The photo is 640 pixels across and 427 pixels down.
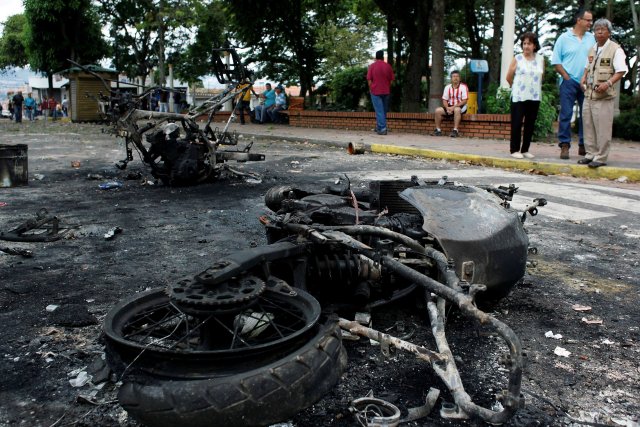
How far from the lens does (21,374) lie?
8.08 ft

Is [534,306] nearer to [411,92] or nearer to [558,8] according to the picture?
[411,92]

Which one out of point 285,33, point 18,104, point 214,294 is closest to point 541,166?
point 214,294

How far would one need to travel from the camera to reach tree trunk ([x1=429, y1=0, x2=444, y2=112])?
1508cm

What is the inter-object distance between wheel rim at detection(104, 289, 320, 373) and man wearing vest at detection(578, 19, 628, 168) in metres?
7.36

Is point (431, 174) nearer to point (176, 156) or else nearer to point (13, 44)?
point (176, 156)

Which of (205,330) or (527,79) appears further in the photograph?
(527,79)

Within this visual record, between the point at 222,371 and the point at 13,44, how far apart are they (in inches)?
2646

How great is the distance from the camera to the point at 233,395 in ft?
5.67

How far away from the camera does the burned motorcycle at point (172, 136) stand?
720 centimetres

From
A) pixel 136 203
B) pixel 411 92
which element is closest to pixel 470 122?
pixel 411 92

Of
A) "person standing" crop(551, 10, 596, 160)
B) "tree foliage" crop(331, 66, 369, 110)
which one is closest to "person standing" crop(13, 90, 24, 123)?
"tree foliage" crop(331, 66, 369, 110)

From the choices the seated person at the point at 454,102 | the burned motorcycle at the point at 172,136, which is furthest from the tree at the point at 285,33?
the burned motorcycle at the point at 172,136

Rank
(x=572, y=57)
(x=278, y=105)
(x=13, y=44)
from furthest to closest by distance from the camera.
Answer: (x=13, y=44), (x=278, y=105), (x=572, y=57)

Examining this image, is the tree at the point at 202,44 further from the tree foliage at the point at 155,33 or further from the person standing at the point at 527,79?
the person standing at the point at 527,79
